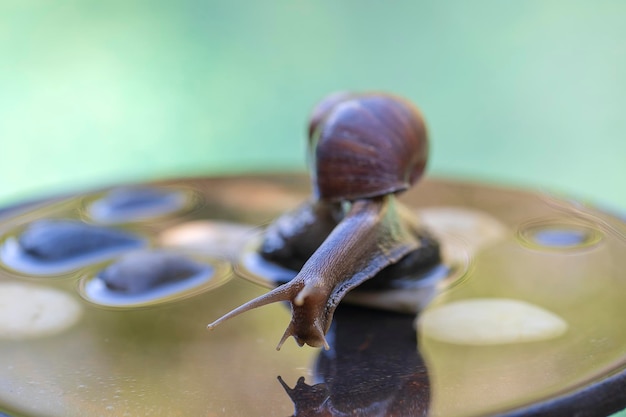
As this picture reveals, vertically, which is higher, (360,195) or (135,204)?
(360,195)

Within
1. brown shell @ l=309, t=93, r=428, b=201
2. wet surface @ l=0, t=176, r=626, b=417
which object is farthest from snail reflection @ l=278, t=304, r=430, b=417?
brown shell @ l=309, t=93, r=428, b=201

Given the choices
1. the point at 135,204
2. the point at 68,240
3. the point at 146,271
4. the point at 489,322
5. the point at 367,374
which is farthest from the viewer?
the point at 135,204

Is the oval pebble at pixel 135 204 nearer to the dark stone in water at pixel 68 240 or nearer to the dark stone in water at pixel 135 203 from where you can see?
the dark stone in water at pixel 135 203

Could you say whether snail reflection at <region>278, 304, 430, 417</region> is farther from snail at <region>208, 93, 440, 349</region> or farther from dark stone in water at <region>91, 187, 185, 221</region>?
dark stone in water at <region>91, 187, 185, 221</region>

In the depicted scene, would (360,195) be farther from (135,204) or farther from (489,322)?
(135,204)

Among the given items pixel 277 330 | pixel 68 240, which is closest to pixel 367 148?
pixel 277 330

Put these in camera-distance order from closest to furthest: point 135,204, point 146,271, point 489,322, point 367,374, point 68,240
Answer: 1. point 367,374
2. point 489,322
3. point 146,271
4. point 68,240
5. point 135,204
